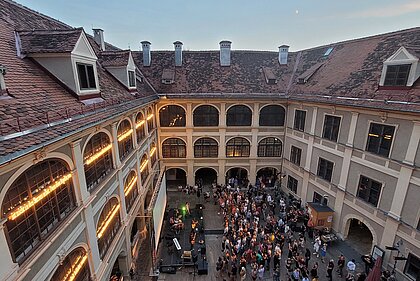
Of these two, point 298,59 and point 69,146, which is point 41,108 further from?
point 298,59

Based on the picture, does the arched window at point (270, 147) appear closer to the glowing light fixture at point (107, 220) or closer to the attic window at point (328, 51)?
the attic window at point (328, 51)

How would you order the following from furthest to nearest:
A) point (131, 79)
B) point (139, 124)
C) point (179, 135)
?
point (179, 135)
point (139, 124)
point (131, 79)

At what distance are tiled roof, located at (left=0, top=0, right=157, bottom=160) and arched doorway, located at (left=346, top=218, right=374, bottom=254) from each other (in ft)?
62.7

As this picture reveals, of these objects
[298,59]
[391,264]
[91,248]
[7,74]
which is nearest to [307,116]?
[298,59]

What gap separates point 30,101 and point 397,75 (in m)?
19.3

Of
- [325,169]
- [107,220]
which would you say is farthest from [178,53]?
[107,220]

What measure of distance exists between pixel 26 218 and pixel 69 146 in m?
2.65

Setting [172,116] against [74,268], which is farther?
[172,116]

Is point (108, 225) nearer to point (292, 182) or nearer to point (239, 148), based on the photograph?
point (239, 148)

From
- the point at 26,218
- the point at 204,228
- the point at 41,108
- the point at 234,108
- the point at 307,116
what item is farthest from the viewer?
the point at 234,108

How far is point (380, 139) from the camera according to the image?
50.7 ft

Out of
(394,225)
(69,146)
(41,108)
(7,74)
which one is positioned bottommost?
(394,225)

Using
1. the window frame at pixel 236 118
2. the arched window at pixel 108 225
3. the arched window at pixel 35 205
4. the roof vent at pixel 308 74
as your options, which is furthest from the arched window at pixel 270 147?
the arched window at pixel 35 205

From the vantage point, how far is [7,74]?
25.1ft
